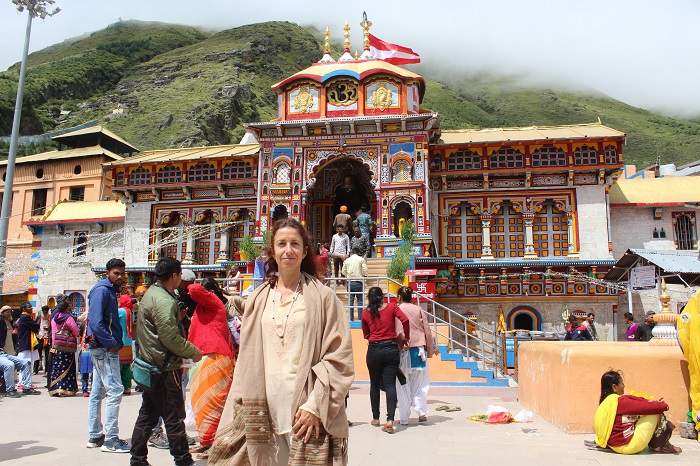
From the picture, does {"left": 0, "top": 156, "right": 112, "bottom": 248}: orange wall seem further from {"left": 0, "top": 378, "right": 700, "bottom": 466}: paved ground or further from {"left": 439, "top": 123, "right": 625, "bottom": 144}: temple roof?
{"left": 0, "top": 378, "right": 700, "bottom": 466}: paved ground

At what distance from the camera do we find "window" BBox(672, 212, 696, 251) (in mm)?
21828

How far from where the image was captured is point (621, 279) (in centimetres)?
1792

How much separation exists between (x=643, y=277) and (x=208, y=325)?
1394 cm

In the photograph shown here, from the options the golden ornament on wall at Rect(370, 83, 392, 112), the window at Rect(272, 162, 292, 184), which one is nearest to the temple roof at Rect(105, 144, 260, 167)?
the window at Rect(272, 162, 292, 184)

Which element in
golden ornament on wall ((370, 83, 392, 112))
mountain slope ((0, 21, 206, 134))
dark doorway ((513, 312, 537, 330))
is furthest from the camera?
mountain slope ((0, 21, 206, 134))

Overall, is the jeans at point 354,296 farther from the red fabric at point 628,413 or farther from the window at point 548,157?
the window at point 548,157

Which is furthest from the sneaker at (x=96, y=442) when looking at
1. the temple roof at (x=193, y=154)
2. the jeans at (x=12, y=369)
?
the temple roof at (x=193, y=154)

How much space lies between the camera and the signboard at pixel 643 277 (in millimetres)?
15459

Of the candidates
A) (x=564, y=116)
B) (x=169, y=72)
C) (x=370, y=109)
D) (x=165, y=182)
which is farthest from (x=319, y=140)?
(x=564, y=116)

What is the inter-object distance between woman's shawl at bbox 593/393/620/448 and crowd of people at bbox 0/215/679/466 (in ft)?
0.04

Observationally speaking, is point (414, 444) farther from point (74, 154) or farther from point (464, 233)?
point (74, 154)

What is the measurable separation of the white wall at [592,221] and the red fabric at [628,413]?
16.3 metres

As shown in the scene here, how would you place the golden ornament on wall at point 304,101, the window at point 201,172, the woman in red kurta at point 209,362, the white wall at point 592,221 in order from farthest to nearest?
the window at point 201,172
the white wall at point 592,221
the golden ornament on wall at point 304,101
the woman in red kurta at point 209,362

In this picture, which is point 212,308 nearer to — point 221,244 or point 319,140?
point 319,140
